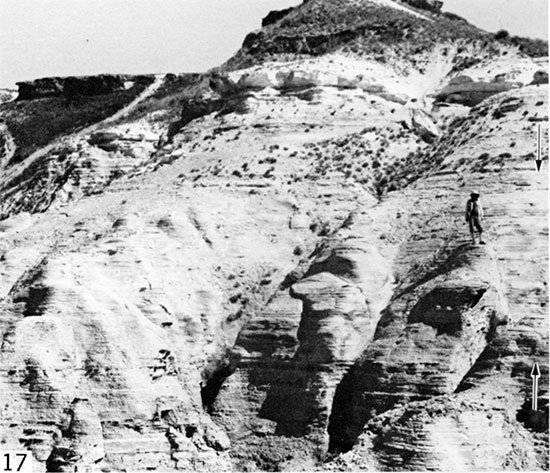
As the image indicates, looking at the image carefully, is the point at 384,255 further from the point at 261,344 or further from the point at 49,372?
the point at 49,372

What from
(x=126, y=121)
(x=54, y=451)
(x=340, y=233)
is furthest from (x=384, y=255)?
(x=126, y=121)

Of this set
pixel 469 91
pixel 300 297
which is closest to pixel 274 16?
pixel 469 91

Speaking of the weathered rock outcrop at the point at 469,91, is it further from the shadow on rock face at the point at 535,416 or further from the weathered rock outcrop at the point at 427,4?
the shadow on rock face at the point at 535,416

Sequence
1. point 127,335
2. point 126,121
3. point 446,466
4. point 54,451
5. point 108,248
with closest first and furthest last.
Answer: point 446,466 < point 54,451 < point 127,335 < point 108,248 < point 126,121

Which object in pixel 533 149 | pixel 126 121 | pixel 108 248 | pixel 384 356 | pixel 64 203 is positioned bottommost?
pixel 384 356

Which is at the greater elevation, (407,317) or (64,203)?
(64,203)

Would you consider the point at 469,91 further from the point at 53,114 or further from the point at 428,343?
the point at 53,114

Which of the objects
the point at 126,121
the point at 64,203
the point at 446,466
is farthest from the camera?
the point at 126,121

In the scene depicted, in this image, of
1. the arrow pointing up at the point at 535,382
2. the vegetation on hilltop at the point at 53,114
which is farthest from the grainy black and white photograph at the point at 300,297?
the vegetation on hilltop at the point at 53,114
